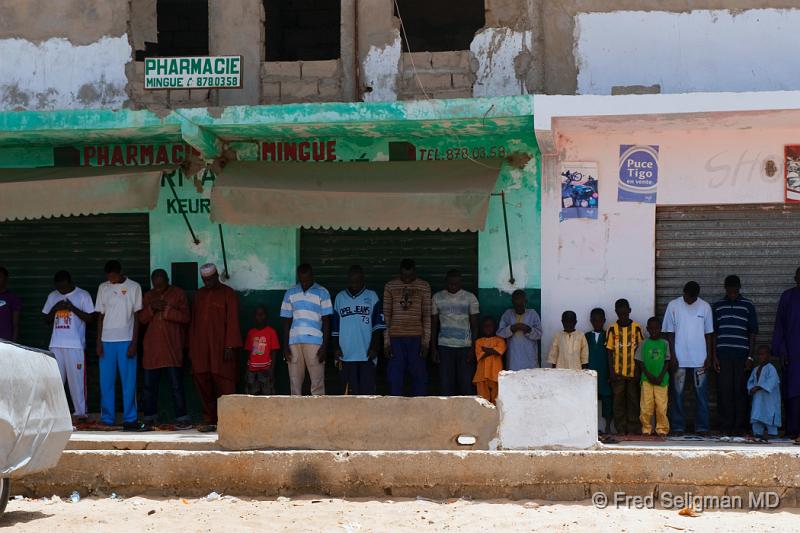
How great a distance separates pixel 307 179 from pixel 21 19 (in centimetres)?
322

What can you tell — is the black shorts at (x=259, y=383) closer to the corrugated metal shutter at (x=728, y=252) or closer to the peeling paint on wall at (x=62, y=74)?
the peeling paint on wall at (x=62, y=74)

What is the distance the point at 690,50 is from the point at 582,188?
1.53m

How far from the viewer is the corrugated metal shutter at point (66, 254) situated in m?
11.6

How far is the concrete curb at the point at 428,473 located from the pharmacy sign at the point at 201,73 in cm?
416

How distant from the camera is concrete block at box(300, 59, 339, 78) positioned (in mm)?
10906

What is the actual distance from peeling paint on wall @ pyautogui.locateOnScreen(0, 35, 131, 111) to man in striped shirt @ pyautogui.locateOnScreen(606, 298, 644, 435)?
199 inches

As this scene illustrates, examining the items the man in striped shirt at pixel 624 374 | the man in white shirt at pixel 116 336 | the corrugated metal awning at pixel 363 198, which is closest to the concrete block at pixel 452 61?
the corrugated metal awning at pixel 363 198

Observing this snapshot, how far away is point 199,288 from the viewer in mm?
11180

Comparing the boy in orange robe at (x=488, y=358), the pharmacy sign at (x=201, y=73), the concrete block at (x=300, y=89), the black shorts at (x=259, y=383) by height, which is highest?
the pharmacy sign at (x=201, y=73)

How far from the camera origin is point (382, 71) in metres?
10.8

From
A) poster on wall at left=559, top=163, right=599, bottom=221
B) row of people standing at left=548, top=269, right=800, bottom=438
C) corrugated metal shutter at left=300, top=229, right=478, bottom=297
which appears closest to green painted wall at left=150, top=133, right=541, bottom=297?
corrugated metal shutter at left=300, top=229, right=478, bottom=297

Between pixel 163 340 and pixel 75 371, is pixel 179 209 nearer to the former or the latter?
pixel 163 340

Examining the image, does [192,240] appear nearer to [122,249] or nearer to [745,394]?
[122,249]

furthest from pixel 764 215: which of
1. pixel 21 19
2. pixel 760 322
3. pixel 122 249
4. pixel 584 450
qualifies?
pixel 21 19
